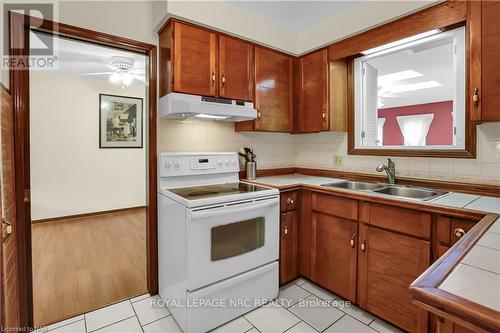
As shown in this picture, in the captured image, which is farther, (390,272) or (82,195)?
(82,195)

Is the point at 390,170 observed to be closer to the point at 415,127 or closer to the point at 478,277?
the point at 415,127

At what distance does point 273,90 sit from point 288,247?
1.50 metres

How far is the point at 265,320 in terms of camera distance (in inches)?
74.2

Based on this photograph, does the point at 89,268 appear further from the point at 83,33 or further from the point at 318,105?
the point at 318,105

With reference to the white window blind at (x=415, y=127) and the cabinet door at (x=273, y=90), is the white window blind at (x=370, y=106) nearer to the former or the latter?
the white window blind at (x=415, y=127)

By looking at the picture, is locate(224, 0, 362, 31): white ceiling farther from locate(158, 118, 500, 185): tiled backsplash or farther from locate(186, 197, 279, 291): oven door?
locate(186, 197, 279, 291): oven door

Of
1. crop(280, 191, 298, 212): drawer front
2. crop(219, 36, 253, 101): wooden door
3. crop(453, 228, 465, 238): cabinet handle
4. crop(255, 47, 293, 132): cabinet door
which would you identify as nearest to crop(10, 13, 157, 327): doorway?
crop(219, 36, 253, 101): wooden door

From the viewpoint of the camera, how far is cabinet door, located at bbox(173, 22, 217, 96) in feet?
6.44

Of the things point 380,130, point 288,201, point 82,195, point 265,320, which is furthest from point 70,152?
point 380,130

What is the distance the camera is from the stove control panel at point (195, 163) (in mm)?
2104

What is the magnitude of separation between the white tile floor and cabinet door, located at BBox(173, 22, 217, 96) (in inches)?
67.4

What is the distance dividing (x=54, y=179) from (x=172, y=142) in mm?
3152

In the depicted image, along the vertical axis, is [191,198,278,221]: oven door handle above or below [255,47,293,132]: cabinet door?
below

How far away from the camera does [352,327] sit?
1.79 m
